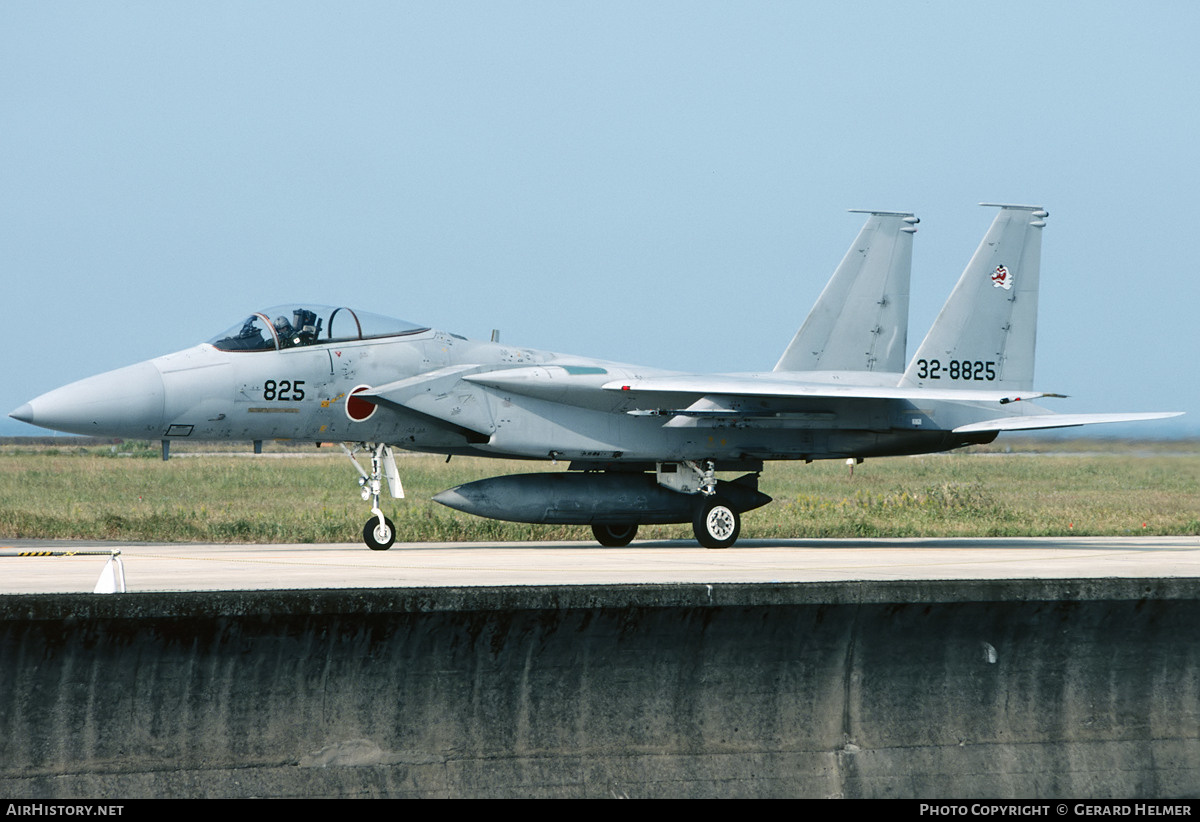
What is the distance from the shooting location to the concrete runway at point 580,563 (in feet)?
34.3

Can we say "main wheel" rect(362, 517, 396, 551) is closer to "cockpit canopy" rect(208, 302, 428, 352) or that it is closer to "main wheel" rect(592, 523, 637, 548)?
"cockpit canopy" rect(208, 302, 428, 352)

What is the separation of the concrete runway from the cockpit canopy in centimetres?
249

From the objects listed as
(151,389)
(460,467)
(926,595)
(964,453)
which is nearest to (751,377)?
(151,389)

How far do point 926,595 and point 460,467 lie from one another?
3791 cm

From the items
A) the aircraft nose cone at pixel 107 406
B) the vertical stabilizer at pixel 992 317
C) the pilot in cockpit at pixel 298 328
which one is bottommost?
the aircraft nose cone at pixel 107 406

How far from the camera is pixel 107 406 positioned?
1395cm

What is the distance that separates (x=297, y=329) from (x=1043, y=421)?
10081 mm

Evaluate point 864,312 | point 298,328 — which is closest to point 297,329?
point 298,328

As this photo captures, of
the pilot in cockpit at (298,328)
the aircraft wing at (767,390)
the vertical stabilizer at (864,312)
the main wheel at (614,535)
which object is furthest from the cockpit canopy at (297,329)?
the vertical stabilizer at (864,312)

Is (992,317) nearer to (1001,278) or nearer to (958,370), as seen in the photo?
(1001,278)

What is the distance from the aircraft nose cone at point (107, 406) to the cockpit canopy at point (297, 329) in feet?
3.41

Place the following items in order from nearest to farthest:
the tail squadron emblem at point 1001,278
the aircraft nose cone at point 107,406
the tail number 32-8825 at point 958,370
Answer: the aircraft nose cone at point 107,406, the tail number 32-8825 at point 958,370, the tail squadron emblem at point 1001,278

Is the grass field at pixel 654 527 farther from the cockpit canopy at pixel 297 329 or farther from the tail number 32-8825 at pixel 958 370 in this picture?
the cockpit canopy at pixel 297 329

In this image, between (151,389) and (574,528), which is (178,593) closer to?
(151,389)
